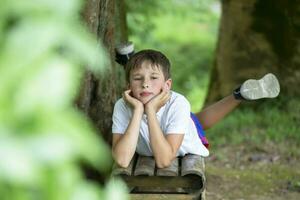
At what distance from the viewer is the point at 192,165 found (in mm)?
4730

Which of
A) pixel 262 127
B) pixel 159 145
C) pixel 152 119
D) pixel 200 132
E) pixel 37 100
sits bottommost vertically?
pixel 37 100

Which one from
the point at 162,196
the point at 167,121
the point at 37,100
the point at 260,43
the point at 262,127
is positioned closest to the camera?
the point at 37,100

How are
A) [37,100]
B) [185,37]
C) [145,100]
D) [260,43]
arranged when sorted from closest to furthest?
1. [37,100]
2. [145,100]
3. [260,43]
4. [185,37]

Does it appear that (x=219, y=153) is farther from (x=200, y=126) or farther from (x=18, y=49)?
Result: (x=18, y=49)

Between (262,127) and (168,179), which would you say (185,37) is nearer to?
(262,127)

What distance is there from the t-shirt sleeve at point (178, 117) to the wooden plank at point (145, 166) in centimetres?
23

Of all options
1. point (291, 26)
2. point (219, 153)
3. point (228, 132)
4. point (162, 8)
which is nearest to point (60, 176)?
point (219, 153)

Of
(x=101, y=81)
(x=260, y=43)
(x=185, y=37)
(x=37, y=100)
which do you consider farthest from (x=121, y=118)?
(x=185, y=37)

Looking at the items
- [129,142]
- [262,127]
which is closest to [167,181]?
[129,142]

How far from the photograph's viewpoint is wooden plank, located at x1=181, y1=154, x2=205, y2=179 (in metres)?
4.57

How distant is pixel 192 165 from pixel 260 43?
4673 millimetres

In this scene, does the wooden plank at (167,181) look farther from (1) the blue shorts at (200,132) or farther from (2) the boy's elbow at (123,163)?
(1) the blue shorts at (200,132)

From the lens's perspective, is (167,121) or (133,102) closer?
(133,102)

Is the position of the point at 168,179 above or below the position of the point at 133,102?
below
